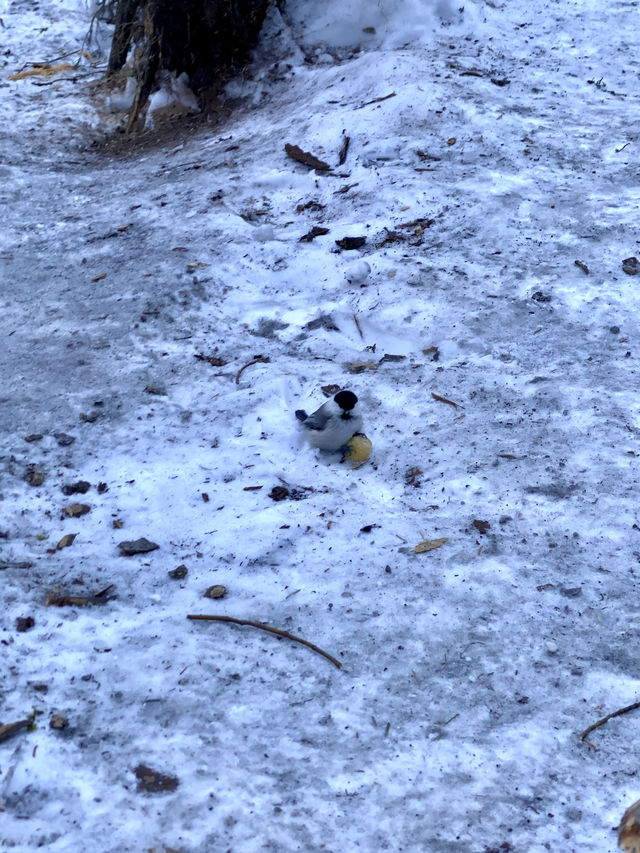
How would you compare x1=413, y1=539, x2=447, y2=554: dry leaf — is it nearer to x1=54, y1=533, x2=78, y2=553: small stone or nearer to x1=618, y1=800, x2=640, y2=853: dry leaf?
x1=618, y1=800, x2=640, y2=853: dry leaf

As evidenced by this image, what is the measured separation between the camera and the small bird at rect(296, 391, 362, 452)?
3.64m

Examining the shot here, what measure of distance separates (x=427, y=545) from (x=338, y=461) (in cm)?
74

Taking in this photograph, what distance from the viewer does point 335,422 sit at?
3643 millimetres

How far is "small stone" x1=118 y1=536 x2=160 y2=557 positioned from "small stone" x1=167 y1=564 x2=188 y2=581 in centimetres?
17

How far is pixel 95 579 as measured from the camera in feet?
10.2

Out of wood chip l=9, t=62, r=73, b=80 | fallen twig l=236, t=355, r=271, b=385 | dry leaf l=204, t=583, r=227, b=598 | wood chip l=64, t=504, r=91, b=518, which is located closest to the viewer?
dry leaf l=204, t=583, r=227, b=598

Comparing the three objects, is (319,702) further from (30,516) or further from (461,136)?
(461,136)

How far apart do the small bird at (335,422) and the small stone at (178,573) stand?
3.25ft

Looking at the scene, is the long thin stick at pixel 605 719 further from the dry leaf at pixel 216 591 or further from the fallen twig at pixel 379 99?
the fallen twig at pixel 379 99

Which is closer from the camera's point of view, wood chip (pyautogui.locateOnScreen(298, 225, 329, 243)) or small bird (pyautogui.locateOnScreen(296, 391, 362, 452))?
small bird (pyautogui.locateOnScreen(296, 391, 362, 452))

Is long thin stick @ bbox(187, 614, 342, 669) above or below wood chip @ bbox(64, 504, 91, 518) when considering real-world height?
below

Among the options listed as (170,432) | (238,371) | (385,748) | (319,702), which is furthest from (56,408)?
(385,748)

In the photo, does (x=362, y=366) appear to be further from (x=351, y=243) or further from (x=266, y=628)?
(x=266, y=628)

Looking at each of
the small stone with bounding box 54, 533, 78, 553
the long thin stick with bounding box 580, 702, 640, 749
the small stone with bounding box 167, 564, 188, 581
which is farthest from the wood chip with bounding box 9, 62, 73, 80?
the long thin stick with bounding box 580, 702, 640, 749
